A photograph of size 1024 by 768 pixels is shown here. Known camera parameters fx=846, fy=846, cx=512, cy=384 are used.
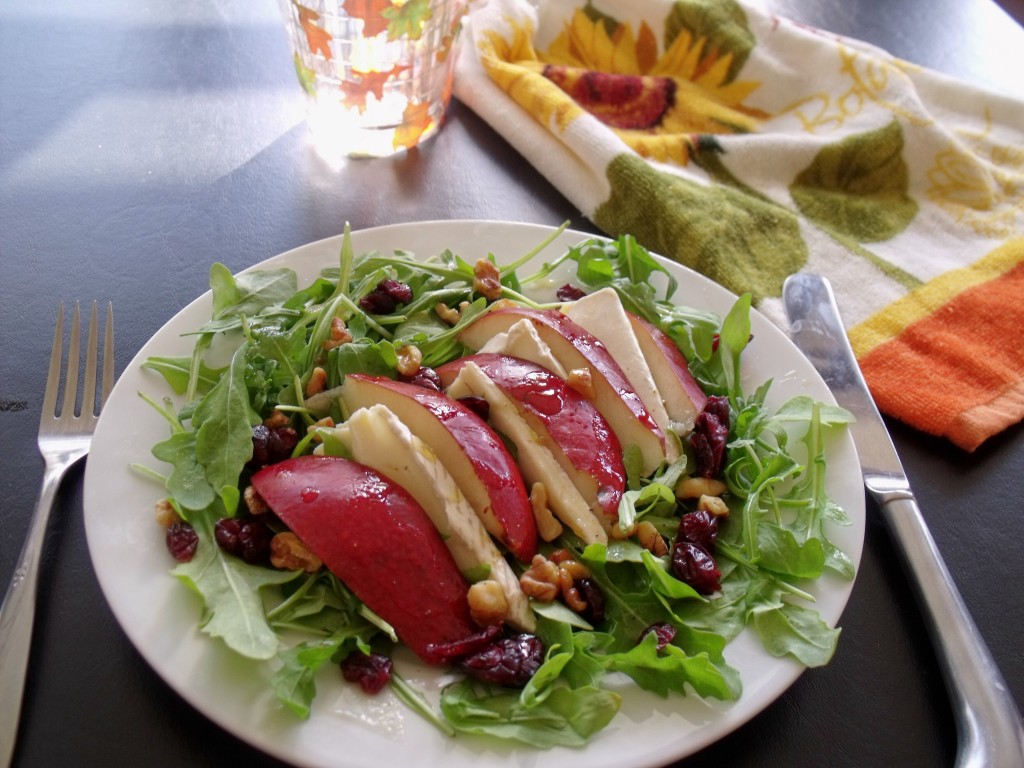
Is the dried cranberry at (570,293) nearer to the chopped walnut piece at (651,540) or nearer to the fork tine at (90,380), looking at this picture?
the chopped walnut piece at (651,540)

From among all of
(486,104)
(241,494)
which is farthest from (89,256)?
(486,104)

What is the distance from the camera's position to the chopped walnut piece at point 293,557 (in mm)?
1256

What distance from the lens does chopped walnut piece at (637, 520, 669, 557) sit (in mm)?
1372

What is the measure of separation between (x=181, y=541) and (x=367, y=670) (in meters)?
0.35

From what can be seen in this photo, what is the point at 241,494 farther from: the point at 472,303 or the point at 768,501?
the point at 768,501

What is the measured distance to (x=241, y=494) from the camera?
4.56ft

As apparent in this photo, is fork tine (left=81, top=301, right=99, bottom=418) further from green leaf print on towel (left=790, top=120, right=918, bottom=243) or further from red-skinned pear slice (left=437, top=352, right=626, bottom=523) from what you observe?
green leaf print on towel (left=790, top=120, right=918, bottom=243)

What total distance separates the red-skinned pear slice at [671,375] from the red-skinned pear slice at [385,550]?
0.57 m

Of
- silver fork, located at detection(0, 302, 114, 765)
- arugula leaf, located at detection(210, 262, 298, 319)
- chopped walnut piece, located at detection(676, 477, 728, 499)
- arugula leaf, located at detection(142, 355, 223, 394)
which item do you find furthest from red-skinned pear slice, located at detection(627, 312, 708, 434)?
silver fork, located at detection(0, 302, 114, 765)

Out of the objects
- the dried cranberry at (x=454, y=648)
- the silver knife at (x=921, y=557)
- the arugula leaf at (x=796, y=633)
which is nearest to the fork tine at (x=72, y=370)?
the dried cranberry at (x=454, y=648)

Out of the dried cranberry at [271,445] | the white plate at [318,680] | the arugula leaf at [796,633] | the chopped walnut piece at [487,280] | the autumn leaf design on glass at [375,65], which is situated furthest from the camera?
the autumn leaf design on glass at [375,65]

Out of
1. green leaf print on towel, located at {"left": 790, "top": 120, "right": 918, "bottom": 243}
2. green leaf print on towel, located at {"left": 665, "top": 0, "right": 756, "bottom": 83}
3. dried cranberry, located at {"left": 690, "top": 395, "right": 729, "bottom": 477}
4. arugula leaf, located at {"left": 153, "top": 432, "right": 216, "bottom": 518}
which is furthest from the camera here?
green leaf print on towel, located at {"left": 665, "top": 0, "right": 756, "bottom": 83}

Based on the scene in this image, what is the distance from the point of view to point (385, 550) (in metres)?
1.22

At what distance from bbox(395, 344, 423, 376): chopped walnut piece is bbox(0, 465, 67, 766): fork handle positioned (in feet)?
2.07
